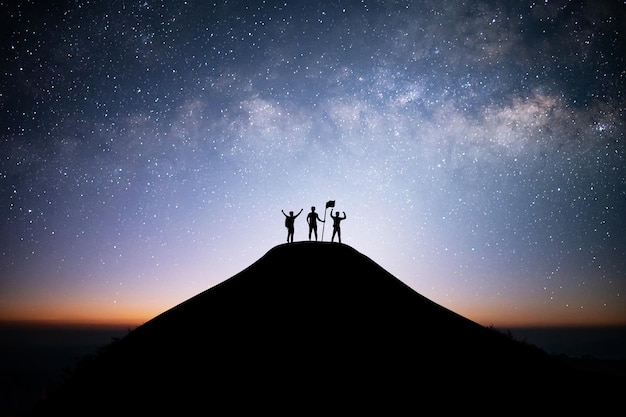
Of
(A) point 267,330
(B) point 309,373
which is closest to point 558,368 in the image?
(B) point 309,373

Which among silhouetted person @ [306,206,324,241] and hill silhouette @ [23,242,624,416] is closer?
hill silhouette @ [23,242,624,416]

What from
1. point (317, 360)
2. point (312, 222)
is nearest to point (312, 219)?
point (312, 222)

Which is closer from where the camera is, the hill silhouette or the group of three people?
the hill silhouette

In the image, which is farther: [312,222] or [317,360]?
[312,222]

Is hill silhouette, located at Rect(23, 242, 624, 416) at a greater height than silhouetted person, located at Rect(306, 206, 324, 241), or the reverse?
silhouetted person, located at Rect(306, 206, 324, 241)

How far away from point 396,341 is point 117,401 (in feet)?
28.6

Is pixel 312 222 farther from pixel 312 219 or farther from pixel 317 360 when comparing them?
pixel 317 360

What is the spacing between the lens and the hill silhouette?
9594mm

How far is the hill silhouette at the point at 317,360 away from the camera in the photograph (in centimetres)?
959

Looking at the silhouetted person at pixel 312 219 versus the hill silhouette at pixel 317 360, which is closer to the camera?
the hill silhouette at pixel 317 360

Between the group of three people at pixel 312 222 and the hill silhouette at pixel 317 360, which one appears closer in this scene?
the hill silhouette at pixel 317 360

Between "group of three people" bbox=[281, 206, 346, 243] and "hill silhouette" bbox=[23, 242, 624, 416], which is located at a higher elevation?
"group of three people" bbox=[281, 206, 346, 243]

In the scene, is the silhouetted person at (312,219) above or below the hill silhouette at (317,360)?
above

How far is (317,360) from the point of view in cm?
1037
